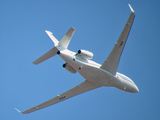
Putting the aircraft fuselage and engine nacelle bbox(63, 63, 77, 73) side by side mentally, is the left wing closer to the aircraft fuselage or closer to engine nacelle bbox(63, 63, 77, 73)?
the aircraft fuselage

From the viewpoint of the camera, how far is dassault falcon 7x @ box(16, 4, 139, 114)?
2838 centimetres

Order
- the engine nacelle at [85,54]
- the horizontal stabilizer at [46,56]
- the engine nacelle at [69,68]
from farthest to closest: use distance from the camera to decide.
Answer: the engine nacelle at [69,68], the horizontal stabilizer at [46,56], the engine nacelle at [85,54]

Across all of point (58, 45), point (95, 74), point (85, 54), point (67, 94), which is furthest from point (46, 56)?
point (67, 94)

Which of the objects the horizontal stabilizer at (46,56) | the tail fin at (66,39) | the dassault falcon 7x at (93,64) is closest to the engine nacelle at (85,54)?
the dassault falcon 7x at (93,64)

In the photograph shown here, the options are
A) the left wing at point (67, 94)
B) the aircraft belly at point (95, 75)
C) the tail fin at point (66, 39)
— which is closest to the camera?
the tail fin at point (66, 39)

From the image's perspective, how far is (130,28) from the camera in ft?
86.3

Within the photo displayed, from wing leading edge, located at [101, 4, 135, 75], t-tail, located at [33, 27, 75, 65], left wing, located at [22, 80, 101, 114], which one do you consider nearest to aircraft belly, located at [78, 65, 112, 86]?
wing leading edge, located at [101, 4, 135, 75]

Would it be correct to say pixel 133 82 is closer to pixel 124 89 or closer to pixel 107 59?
pixel 124 89

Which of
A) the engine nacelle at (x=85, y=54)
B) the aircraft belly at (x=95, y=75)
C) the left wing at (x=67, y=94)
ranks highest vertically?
the engine nacelle at (x=85, y=54)

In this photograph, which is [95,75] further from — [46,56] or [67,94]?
[67,94]

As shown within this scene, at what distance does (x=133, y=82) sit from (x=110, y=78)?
4371 mm

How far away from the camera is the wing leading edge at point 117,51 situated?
85.3ft

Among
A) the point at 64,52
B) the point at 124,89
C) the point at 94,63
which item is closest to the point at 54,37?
the point at 64,52

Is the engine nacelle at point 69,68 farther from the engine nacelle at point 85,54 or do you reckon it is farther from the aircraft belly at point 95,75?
the engine nacelle at point 85,54
